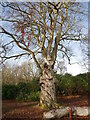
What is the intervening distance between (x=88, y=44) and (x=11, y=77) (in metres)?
6.48

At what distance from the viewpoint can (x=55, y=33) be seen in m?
6.74

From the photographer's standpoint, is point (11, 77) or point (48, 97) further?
point (11, 77)

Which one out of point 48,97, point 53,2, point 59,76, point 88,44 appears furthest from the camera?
point 59,76

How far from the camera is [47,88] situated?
5781mm

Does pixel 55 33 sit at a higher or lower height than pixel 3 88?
higher

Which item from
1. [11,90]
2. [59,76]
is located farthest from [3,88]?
A: [59,76]

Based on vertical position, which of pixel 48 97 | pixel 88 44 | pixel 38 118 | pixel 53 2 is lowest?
pixel 38 118

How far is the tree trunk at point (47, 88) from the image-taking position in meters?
5.73

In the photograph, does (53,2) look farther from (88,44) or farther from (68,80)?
(68,80)

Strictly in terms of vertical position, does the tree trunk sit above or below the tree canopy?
below

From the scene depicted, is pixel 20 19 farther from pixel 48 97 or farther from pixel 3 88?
pixel 3 88

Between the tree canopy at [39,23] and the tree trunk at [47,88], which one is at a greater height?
the tree canopy at [39,23]

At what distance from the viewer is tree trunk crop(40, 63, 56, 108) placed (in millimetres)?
5727

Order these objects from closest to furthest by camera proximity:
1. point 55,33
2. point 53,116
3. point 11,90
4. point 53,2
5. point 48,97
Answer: point 53,116
point 48,97
point 53,2
point 55,33
point 11,90
